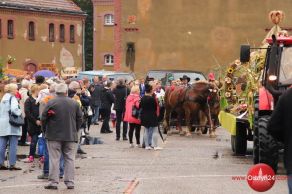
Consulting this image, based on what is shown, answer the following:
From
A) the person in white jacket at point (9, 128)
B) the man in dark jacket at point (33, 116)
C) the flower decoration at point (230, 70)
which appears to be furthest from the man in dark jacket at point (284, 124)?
the flower decoration at point (230, 70)

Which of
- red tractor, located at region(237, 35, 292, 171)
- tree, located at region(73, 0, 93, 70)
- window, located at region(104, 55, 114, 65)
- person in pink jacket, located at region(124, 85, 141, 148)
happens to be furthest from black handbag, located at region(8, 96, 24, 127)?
tree, located at region(73, 0, 93, 70)

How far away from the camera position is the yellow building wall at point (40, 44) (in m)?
72.2

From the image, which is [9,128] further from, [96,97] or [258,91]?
[96,97]

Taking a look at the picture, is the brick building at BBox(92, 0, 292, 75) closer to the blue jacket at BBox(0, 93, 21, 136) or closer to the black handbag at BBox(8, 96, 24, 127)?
the blue jacket at BBox(0, 93, 21, 136)

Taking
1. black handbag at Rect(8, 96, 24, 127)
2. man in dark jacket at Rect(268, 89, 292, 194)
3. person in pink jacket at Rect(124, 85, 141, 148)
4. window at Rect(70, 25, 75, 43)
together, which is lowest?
person in pink jacket at Rect(124, 85, 141, 148)

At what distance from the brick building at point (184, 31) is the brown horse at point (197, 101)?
25.2 m

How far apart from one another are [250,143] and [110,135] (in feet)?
17.7

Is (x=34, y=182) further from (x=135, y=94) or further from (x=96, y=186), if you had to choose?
(x=135, y=94)

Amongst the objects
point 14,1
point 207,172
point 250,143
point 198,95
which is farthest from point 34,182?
point 14,1

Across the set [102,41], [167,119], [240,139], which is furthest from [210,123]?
[102,41]

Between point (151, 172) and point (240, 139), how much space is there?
4.14 m

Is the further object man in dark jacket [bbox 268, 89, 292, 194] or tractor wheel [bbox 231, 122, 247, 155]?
tractor wheel [bbox 231, 122, 247, 155]

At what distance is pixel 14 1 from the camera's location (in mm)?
73188

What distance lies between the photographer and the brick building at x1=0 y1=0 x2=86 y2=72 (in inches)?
2852
